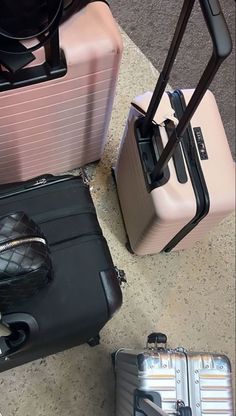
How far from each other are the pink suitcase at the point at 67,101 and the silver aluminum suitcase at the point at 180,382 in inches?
20.5

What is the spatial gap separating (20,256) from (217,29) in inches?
19.2

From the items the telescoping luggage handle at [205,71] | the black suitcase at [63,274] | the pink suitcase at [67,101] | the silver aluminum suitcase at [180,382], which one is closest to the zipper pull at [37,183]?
the black suitcase at [63,274]

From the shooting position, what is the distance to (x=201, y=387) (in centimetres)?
126

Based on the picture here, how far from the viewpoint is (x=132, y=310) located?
1595 mm

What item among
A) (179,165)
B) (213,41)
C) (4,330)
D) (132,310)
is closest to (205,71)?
(213,41)

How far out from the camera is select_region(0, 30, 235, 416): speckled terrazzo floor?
1.48 m

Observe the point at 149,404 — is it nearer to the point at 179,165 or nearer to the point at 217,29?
the point at 179,165

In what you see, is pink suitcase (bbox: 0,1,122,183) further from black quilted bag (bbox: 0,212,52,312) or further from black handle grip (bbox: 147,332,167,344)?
black handle grip (bbox: 147,332,167,344)

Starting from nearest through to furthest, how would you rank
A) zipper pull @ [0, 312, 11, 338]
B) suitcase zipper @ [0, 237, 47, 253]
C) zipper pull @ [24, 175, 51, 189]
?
suitcase zipper @ [0, 237, 47, 253]
zipper pull @ [0, 312, 11, 338]
zipper pull @ [24, 175, 51, 189]

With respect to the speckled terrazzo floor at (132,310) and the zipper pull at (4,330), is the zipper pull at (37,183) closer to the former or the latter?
the zipper pull at (4,330)

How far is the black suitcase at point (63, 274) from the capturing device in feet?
3.90

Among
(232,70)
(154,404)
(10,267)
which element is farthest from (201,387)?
(232,70)

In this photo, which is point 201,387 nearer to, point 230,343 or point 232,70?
point 230,343

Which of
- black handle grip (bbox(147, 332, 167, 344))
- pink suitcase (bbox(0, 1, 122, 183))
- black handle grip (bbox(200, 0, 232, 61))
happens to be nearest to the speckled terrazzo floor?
black handle grip (bbox(147, 332, 167, 344))
